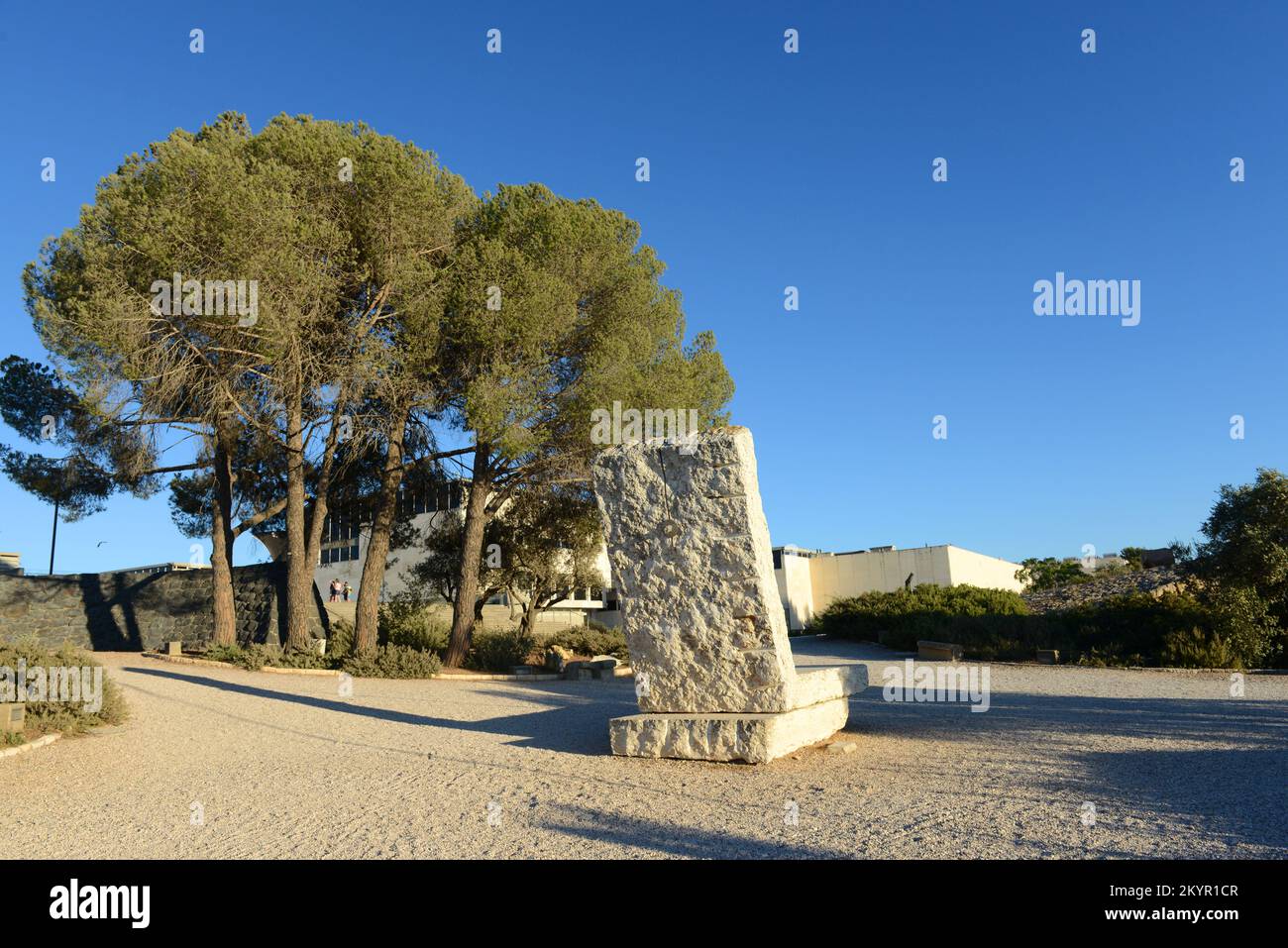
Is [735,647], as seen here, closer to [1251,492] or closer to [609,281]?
[609,281]

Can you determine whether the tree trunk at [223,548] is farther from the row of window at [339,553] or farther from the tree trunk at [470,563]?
the row of window at [339,553]

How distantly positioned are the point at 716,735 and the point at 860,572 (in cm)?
2956

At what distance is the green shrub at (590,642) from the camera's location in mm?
18266

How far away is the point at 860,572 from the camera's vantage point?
34625mm

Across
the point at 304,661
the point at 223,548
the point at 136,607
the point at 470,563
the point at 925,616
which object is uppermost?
the point at 223,548

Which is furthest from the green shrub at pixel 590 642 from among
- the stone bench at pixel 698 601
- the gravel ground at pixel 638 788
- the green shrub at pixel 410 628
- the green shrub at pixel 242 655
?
the stone bench at pixel 698 601

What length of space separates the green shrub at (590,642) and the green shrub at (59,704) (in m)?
9.57

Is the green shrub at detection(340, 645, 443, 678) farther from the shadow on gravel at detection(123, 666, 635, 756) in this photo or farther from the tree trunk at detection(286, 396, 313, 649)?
the shadow on gravel at detection(123, 666, 635, 756)

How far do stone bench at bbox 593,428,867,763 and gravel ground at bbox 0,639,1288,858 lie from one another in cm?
27

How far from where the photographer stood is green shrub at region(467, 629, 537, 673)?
1560cm

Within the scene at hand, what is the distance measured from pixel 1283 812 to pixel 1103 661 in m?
12.0

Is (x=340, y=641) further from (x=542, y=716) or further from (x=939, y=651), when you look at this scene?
(x=939, y=651)

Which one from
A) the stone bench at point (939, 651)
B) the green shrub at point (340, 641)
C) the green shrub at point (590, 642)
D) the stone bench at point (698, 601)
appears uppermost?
the stone bench at point (698, 601)

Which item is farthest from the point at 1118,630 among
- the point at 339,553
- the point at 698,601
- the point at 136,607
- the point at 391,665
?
the point at 339,553
